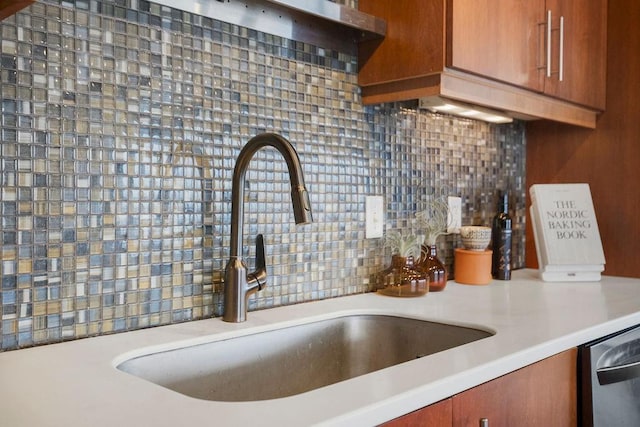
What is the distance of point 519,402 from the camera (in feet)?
3.56

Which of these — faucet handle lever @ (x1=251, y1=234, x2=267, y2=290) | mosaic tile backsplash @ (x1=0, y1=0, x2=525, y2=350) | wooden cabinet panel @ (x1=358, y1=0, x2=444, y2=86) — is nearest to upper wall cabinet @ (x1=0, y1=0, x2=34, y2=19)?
mosaic tile backsplash @ (x1=0, y1=0, x2=525, y2=350)

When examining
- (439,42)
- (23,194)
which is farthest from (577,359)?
(23,194)

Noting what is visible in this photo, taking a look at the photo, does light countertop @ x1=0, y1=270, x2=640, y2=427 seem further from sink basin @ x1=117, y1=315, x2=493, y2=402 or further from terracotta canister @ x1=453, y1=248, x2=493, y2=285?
terracotta canister @ x1=453, y1=248, x2=493, y2=285

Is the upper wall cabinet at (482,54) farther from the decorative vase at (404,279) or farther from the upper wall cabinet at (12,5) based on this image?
the upper wall cabinet at (12,5)

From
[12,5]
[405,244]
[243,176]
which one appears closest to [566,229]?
[405,244]

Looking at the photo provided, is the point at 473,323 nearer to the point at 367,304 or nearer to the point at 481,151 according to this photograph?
the point at 367,304

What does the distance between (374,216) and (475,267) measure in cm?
43

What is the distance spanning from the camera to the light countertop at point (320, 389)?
732 mm

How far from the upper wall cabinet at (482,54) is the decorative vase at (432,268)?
45 centimetres

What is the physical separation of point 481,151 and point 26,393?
1.75 metres

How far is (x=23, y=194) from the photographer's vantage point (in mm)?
1021

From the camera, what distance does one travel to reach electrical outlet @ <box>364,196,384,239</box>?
169cm

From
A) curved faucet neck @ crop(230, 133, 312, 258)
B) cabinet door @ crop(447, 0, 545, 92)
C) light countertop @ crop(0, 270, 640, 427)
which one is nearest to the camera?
light countertop @ crop(0, 270, 640, 427)

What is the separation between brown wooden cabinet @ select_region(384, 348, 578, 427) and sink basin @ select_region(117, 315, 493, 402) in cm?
15
